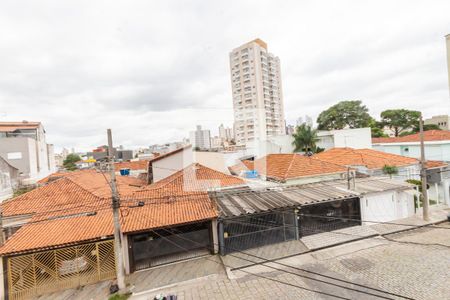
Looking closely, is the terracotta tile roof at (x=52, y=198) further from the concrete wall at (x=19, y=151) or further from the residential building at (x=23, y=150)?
the concrete wall at (x=19, y=151)

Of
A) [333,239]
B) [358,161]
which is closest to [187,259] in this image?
[333,239]

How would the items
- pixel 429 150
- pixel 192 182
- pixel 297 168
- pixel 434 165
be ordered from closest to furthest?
pixel 192 182 → pixel 297 168 → pixel 434 165 → pixel 429 150

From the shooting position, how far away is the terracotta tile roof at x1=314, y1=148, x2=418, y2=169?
21.0 meters

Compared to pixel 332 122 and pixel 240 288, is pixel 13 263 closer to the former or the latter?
pixel 240 288

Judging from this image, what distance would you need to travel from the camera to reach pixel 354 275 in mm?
10312

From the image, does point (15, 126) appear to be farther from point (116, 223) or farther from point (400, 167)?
point (400, 167)

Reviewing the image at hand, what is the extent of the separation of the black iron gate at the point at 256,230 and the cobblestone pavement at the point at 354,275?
63.5 inches

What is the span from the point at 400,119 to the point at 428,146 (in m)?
29.7

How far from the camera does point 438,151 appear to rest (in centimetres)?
2261

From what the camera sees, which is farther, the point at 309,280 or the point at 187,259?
the point at 187,259

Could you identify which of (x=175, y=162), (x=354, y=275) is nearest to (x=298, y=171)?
(x=354, y=275)

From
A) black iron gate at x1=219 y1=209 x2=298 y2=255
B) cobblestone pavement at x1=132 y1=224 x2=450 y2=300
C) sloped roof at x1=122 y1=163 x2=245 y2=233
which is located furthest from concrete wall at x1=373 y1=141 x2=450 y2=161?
sloped roof at x1=122 y1=163 x2=245 y2=233

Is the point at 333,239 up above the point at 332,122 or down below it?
below

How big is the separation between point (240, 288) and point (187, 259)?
12.7ft
